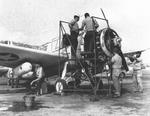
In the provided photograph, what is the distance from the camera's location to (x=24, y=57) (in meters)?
12.0

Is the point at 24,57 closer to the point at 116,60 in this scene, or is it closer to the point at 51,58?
the point at 51,58

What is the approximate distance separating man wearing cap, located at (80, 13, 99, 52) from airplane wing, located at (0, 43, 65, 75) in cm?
221

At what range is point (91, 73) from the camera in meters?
10.2

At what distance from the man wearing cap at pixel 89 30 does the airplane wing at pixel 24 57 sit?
7.27 feet

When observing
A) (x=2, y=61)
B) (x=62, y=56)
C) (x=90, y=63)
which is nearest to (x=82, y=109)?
(x=90, y=63)

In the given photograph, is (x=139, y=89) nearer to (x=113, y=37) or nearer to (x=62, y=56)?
(x=113, y=37)

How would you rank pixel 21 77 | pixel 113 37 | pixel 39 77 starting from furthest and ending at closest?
pixel 21 77, pixel 39 77, pixel 113 37

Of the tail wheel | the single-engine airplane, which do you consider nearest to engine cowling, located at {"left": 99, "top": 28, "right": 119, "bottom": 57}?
the single-engine airplane

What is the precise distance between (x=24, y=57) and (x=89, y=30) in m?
4.20

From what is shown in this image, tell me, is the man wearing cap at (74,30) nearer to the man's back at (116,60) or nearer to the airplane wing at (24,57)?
the airplane wing at (24,57)

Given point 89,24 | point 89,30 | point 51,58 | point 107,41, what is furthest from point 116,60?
point 51,58

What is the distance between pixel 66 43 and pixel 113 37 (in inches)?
83.3

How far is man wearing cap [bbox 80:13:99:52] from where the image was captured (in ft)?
30.3

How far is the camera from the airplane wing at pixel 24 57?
430 inches
